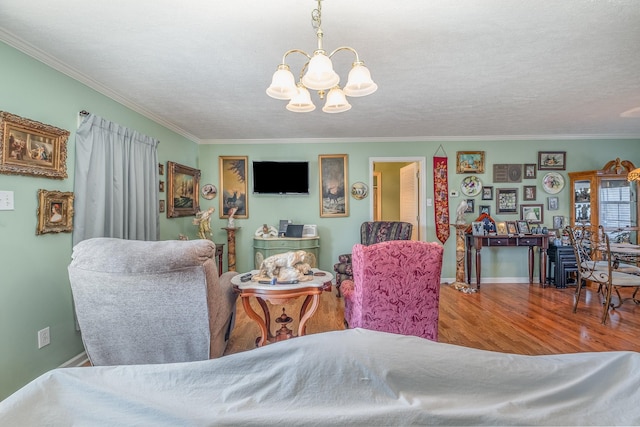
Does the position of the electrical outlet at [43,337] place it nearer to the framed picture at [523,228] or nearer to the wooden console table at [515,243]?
the wooden console table at [515,243]

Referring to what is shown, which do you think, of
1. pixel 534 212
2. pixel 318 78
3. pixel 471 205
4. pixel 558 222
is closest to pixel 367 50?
pixel 318 78

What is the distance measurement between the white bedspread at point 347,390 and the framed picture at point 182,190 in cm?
341

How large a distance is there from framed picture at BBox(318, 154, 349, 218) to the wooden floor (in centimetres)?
137

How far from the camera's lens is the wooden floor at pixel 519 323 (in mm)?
2725

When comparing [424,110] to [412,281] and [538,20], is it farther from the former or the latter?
[412,281]

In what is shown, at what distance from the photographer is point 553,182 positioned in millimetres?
4922

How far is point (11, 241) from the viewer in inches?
77.6

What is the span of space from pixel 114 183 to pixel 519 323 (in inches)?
168

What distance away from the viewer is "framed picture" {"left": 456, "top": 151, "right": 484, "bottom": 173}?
492cm

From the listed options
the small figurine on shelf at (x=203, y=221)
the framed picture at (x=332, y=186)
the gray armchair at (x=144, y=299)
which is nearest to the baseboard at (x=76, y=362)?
the gray armchair at (x=144, y=299)

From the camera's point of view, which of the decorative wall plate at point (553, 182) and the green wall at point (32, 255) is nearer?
the green wall at point (32, 255)

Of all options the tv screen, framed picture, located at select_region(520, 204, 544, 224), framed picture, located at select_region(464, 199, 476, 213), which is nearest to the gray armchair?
the tv screen

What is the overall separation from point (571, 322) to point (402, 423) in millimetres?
3540

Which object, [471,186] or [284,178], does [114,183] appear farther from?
[471,186]
